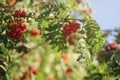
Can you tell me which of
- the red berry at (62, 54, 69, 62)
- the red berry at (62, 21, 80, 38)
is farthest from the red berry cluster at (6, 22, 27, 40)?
the red berry at (62, 54, 69, 62)

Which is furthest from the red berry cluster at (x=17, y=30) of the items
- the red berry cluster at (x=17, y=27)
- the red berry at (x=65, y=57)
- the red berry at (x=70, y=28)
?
the red berry at (x=65, y=57)

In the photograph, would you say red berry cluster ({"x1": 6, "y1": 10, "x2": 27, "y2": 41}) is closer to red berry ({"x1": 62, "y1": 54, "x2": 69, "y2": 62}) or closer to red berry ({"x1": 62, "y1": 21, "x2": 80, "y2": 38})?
red berry ({"x1": 62, "y1": 21, "x2": 80, "y2": 38})

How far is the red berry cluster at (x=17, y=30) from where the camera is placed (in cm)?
348

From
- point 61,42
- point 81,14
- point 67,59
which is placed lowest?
point 67,59

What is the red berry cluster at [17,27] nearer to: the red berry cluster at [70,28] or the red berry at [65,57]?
the red berry cluster at [70,28]

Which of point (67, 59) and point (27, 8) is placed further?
point (67, 59)

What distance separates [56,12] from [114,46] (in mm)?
1975

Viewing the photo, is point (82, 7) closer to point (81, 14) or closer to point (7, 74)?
point (81, 14)

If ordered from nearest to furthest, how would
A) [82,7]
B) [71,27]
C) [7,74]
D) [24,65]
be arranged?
[7,74] → [71,27] → [82,7] → [24,65]

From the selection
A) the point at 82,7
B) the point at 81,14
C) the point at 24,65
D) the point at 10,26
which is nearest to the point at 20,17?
the point at 10,26

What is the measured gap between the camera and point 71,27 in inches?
141

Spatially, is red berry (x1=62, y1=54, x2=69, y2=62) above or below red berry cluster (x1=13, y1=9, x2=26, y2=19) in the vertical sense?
below

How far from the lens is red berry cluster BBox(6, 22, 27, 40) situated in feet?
11.4

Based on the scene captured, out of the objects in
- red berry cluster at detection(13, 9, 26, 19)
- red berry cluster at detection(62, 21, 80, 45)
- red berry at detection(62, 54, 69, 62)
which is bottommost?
red berry at detection(62, 54, 69, 62)
